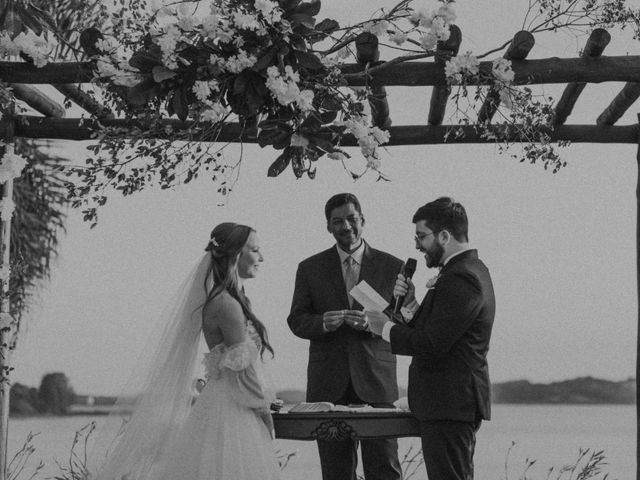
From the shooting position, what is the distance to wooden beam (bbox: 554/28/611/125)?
5.38 metres

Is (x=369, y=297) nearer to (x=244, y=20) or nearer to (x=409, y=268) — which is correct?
(x=409, y=268)

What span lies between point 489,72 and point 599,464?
2859mm

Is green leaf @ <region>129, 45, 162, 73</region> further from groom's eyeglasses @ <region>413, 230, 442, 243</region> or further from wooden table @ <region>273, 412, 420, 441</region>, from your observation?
wooden table @ <region>273, 412, 420, 441</region>

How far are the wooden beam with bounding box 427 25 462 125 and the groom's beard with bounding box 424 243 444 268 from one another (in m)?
1.07

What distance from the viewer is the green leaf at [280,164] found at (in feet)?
14.4

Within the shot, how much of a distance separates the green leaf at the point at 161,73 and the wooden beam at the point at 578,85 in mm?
2317

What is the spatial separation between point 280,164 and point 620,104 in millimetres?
2943

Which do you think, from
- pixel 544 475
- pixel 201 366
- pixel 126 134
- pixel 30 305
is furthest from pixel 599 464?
pixel 30 305

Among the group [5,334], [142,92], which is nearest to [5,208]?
[5,334]

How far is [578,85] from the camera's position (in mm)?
6227

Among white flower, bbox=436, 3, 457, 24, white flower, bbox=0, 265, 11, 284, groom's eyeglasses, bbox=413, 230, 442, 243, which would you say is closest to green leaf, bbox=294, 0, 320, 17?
white flower, bbox=436, 3, 457, 24

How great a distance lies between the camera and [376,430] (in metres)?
4.45

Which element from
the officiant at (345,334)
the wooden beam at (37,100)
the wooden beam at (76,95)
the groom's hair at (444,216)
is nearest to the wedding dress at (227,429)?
the officiant at (345,334)

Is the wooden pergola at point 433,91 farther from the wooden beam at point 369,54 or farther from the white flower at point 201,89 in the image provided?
the white flower at point 201,89
